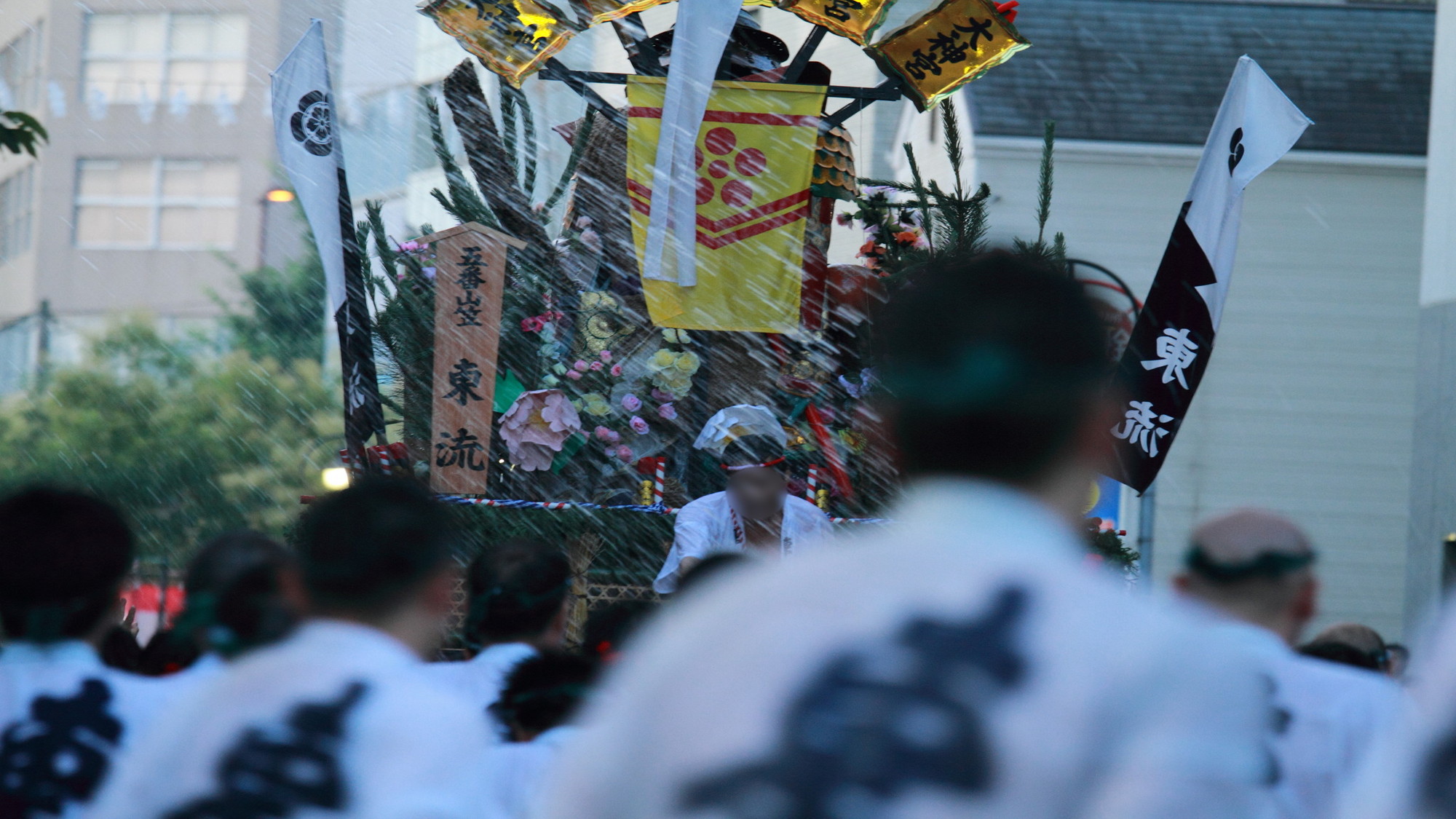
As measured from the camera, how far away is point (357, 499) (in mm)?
2246

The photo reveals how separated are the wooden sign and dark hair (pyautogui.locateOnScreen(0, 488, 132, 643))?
4.85 metres

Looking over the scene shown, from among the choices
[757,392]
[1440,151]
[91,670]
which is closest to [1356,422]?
[1440,151]

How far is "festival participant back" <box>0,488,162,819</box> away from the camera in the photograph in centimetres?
246

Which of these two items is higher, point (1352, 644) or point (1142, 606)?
point (1142, 606)

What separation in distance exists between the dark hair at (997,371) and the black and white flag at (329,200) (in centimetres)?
667

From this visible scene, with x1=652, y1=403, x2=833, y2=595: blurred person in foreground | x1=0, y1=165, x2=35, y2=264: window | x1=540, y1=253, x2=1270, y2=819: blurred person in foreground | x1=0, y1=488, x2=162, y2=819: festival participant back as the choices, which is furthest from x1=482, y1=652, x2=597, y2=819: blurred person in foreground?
x1=0, y1=165, x2=35, y2=264: window

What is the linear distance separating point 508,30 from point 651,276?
1918 mm

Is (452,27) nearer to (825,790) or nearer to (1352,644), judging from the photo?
(1352,644)

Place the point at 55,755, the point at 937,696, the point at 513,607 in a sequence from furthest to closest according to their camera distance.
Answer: the point at 513,607
the point at 55,755
the point at 937,696

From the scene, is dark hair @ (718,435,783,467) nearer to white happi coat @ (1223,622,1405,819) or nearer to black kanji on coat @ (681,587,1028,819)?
white happi coat @ (1223,622,1405,819)

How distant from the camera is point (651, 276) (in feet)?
27.0

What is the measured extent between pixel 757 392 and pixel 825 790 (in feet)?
24.2

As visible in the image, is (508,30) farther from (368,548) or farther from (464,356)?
(368,548)

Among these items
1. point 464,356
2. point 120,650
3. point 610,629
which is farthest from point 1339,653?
point 464,356
